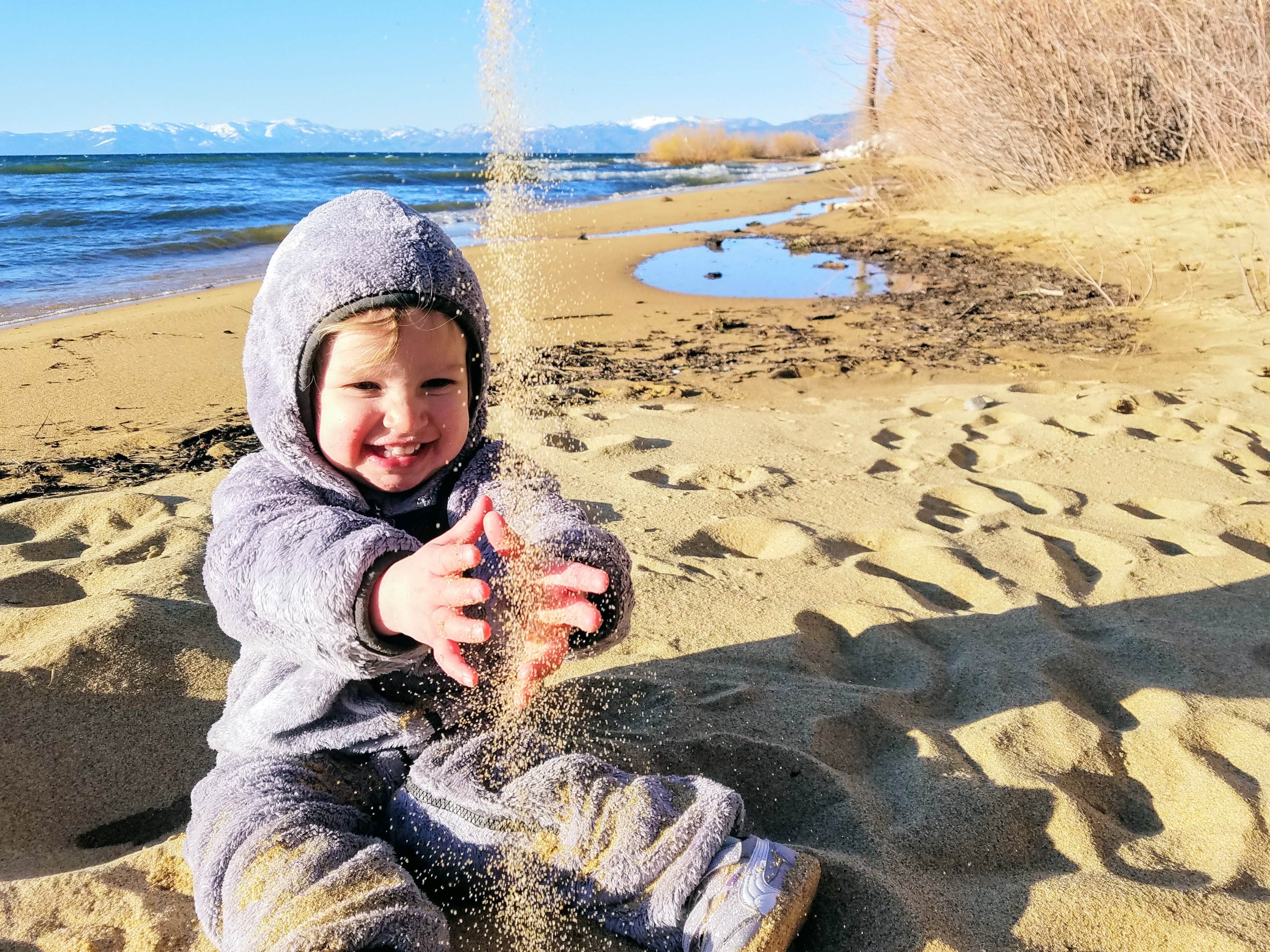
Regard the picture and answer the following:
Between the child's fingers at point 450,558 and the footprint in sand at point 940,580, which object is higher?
the child's fingers at point 450,558

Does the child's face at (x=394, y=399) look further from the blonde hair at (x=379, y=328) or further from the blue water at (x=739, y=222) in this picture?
the blue water at (x=739, y=222)

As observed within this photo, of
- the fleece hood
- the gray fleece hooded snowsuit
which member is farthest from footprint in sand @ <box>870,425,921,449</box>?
the fleece hood

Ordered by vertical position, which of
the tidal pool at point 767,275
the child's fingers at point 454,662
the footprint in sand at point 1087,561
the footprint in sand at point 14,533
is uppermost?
the child's fingers at point 454,662

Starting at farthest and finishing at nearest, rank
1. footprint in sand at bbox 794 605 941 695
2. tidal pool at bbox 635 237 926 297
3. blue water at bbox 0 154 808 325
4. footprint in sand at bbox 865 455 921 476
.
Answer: blue water at bbox 0 154 808 325 → tidal pool at bbox 635 237 926 297 → footprint in sand at bbox 865 455 921 476 → footprint in sand at bbox 794 605 941 695

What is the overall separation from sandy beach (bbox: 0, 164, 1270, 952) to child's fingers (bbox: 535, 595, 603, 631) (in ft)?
1.63

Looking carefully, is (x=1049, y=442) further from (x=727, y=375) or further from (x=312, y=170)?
(x=312, y=170)

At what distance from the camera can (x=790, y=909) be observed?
141cm

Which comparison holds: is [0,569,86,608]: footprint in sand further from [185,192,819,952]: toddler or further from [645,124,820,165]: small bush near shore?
[645,124,820,165]: small bush near shore

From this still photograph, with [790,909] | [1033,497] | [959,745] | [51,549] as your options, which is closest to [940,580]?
[1033,497]

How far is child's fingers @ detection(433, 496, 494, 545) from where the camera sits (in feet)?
4.26

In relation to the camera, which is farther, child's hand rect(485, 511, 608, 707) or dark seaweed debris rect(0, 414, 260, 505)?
dark seaweed debris rect(0, 414, 260, 505)

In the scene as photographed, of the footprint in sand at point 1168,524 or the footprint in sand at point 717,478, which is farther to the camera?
the footprint in sand at point 717,478

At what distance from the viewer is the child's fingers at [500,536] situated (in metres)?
1.33

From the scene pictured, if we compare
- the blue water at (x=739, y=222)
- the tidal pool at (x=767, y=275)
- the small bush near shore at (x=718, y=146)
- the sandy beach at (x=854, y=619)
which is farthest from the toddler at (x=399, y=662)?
the small bush near shore at (x=718, y=146)
